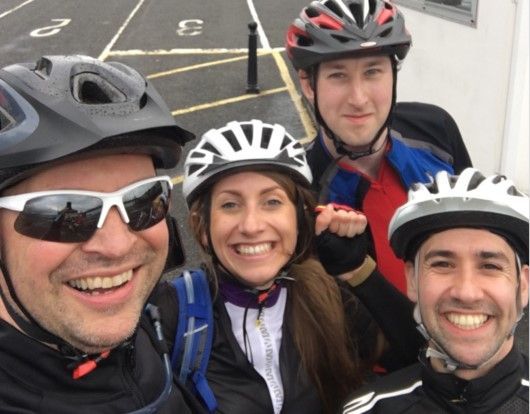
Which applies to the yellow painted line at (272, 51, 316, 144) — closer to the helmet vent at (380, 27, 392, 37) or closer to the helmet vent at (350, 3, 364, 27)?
the helmet vent at (350, 3, 364, 27)

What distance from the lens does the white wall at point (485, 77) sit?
5.81 meters

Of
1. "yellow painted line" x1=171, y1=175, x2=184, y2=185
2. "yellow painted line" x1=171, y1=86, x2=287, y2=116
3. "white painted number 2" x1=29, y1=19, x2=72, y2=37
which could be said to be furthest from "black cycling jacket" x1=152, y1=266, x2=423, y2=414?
"white painted number 2" x1=29, y1=19, x2=72, y2=37

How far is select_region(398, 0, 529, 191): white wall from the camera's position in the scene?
19.1 ft

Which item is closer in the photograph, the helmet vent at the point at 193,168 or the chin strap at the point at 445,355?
the chin strap at the point at 445,355

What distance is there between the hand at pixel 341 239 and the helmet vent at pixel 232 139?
0.54 metres

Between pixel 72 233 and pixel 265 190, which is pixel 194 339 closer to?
pixel 265 190

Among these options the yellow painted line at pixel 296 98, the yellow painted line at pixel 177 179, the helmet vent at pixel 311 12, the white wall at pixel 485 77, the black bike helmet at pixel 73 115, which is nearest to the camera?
the black bike helmet at pixel 73 115

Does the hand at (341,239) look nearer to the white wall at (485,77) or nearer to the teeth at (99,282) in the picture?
the teeth at (99,282)

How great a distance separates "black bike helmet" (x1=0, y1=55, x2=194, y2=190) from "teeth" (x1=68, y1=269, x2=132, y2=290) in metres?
0.37

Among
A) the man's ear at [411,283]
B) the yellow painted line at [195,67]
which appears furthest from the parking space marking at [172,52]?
the man's ear at [411,283]

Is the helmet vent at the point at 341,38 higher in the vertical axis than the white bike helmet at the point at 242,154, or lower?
higher

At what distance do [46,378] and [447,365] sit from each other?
1.40 m

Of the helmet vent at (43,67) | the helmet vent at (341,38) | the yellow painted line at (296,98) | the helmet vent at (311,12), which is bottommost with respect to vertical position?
the yellow painted line at (296,98)

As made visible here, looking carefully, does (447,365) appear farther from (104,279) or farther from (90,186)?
(90,186)
